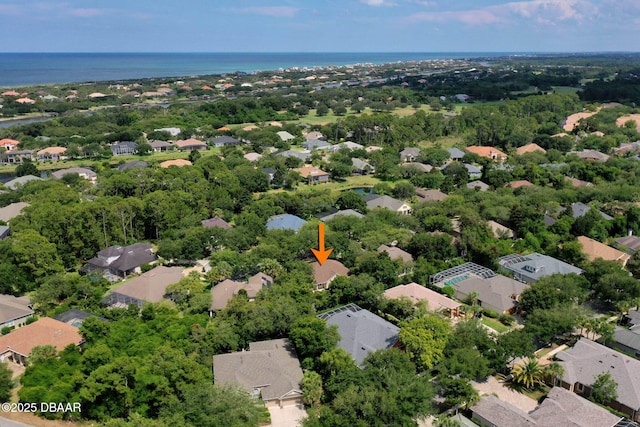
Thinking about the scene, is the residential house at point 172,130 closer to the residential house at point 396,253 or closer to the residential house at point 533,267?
the residential house at point 396,253

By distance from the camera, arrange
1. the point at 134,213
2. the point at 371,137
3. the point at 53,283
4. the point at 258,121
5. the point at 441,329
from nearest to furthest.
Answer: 1. the point at 441,329
2. the point at 53,283
3. the point at 134,213
4. the point at 371,137
5. the point at 258,121

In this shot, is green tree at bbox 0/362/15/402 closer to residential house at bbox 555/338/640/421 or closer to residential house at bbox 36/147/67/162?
residential house at bbox 555/338/640/421

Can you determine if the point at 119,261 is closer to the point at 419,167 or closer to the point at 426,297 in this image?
the point at 426,297

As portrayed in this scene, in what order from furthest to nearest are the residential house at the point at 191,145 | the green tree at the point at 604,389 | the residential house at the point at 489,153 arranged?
the residential house at the point at 191,145 < the residential house at the point at 489,153 < the green tree at the point at 604,389

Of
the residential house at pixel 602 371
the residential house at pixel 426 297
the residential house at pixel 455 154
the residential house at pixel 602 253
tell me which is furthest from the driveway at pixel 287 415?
the residential house at pixel 455 154

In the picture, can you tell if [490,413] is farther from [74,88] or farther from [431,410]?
[74,88]

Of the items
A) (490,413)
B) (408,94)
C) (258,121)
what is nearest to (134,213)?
(490,413)
